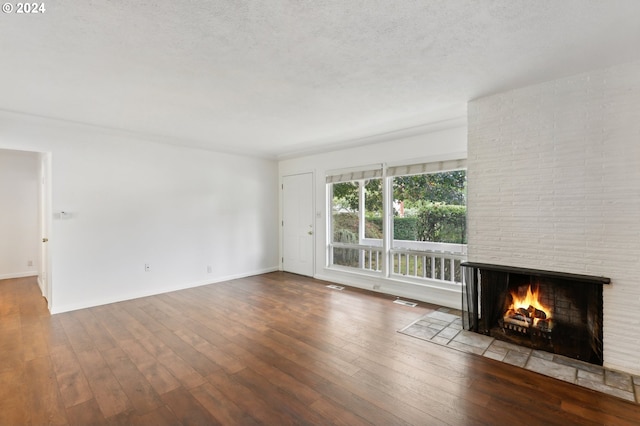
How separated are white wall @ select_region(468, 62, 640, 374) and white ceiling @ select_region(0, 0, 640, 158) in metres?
0.25

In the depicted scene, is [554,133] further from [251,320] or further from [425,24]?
[251,320]

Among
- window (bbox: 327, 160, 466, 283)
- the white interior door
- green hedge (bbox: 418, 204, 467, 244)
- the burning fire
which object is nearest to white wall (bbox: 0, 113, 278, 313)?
the white interior door

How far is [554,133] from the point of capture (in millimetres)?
2787

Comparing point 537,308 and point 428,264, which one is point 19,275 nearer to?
point 428,264

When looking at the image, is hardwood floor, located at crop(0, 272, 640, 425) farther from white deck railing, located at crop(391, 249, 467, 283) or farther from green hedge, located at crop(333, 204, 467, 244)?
green hedge, located at crop(333, 204, 467, 244)

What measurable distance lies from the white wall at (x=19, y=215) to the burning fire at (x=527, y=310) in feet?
26.4

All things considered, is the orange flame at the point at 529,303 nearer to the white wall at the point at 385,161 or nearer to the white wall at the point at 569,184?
the white wall at the point at 569,184

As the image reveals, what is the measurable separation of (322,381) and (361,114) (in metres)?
2.93

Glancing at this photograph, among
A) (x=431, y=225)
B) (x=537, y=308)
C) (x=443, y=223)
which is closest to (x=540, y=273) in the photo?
(x=537, y=308)

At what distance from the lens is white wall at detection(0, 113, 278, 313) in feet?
13.1

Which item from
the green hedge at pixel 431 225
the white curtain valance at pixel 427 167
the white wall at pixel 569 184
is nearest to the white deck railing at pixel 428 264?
the green hedge at pixel 431 225

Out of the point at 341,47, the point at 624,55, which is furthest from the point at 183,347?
the point at 624,55

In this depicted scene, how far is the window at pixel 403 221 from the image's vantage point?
424cm

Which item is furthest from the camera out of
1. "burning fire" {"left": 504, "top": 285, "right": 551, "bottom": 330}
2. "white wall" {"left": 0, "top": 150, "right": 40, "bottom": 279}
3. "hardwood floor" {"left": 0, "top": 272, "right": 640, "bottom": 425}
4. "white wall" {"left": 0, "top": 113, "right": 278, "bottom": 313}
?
"white wall" {"left": 0, "top": 150, "right": 40, "bottom": 279}
